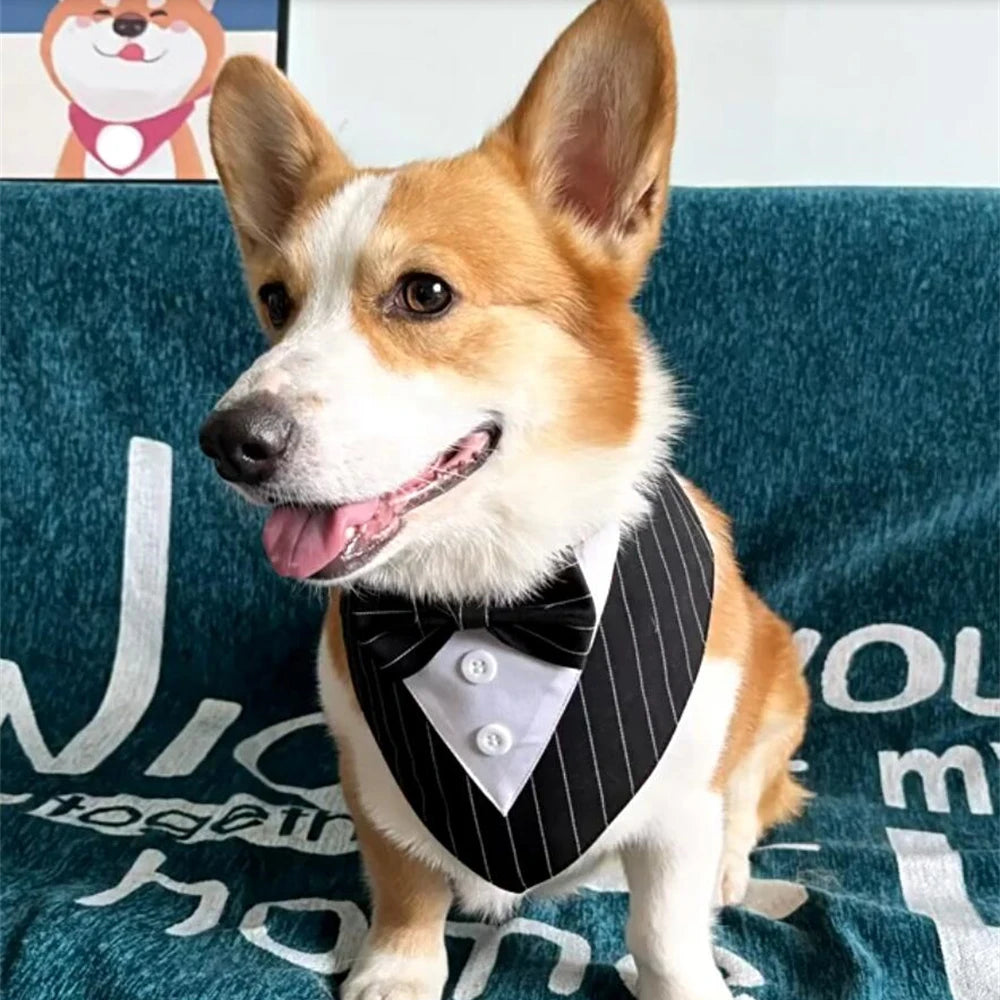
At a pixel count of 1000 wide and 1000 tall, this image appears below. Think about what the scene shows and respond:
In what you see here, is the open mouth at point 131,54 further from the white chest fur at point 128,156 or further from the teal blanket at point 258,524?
the teal blanket at point 258,524

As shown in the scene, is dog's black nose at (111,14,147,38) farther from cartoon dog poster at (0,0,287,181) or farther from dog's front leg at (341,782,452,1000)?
dog's front leg at (341,782,452,1000)

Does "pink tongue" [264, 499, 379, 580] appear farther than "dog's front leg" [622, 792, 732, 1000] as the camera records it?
No

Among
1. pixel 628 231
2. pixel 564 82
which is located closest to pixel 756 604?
pixel 628 231

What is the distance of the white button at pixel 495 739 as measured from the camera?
100cm

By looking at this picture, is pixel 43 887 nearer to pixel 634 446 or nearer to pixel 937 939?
pixel 634 446

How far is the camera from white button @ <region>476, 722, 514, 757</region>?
999 millimetres

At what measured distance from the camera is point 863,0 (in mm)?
1644

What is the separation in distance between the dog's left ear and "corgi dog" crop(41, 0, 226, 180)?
92cm

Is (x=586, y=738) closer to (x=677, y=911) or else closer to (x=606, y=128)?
(x=677, y=911)

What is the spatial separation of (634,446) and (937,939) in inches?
21.1

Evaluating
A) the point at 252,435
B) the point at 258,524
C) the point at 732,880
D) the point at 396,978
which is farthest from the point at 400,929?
the point at 258,524

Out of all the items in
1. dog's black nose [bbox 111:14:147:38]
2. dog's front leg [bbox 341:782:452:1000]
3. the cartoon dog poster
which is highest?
dog's black nose [bbox 111:14:147:38]

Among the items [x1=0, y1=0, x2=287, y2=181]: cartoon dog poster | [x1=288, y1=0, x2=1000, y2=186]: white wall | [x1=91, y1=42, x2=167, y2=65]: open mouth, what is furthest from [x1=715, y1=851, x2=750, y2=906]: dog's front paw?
[x1=91, y1=42, x2=167, y2=65]: open mouth

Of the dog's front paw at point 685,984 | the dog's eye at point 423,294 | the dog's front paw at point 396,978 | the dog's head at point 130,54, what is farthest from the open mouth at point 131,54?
the dog's front paw at point 685,984
